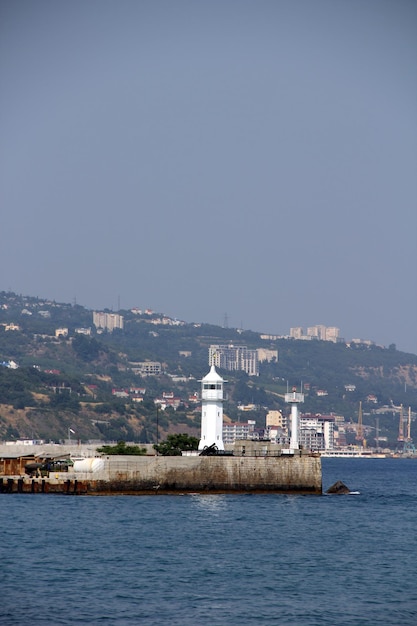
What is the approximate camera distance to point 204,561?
1802 inches

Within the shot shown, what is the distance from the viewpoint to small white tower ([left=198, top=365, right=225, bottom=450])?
77.0 meters

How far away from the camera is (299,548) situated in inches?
2000

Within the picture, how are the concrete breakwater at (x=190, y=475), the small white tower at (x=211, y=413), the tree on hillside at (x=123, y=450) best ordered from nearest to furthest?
the concrete breakwater at (x=190, y=475) → the tree on hillside at (x=123, y=450) → the small white tower at (x=211, y=413)

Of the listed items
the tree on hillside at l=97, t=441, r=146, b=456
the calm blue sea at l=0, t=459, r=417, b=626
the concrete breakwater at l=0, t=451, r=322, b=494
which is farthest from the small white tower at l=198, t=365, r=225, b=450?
the calm blue sea at l=0, t=459, r=417, b=626

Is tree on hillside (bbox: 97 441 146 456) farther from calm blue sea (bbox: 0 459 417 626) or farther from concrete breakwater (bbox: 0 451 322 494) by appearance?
calm blue sea (bbox: 0 459 417 626)

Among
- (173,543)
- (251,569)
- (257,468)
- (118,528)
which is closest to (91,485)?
(257,468)

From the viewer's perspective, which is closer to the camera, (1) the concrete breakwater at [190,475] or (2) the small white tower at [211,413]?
(1) the concrete breakwater at [190,475]

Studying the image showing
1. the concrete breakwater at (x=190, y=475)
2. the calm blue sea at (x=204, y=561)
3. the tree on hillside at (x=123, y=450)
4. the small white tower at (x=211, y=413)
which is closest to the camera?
the calm blue sea at (x=204, y=561)

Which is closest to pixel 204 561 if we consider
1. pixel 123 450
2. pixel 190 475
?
pixel 190 475

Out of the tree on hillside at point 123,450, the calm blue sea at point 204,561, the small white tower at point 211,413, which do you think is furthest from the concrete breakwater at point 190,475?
the small white tower at point 211,413

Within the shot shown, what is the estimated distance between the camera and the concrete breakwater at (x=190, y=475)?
68375mm

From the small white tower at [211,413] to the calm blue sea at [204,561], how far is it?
26.6ft

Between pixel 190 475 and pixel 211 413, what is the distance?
9782 mm

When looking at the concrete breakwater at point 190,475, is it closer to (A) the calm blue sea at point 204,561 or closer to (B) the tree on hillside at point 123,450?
(A) the calm blue sea at point 204,561
